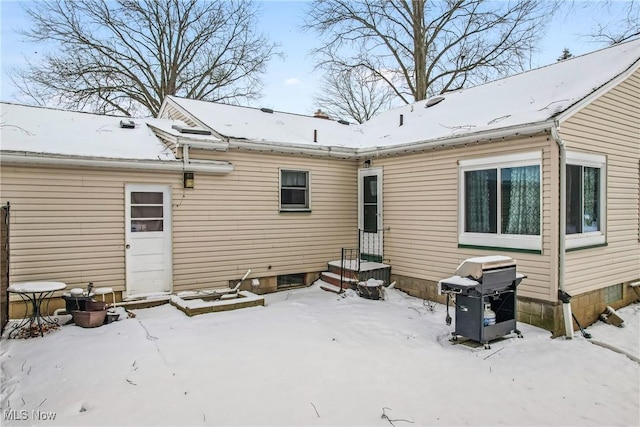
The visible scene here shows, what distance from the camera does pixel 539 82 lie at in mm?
8141

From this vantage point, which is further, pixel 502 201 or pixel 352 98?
pixel 352 98

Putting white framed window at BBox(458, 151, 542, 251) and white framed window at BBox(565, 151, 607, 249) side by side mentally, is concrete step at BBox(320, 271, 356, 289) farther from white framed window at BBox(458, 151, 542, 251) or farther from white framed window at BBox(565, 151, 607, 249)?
white framed window at BBox(565, 151, 607, 249)

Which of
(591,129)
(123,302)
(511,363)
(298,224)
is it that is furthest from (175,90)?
(511,363)

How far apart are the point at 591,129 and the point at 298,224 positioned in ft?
19.4

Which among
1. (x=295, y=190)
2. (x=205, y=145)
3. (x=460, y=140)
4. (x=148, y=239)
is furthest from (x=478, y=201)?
(x=148, y=239)

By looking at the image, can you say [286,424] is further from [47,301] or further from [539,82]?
[539,82]

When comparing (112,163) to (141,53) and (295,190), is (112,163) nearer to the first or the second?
(295,190)

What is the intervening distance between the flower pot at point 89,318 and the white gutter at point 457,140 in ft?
20.5

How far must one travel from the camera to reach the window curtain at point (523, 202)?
653cm

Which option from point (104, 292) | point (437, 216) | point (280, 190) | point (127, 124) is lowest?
point (104, 292)

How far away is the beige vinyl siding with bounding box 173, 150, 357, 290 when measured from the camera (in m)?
8.05

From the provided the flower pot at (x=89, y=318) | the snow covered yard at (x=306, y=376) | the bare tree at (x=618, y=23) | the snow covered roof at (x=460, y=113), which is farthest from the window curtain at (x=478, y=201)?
the flower pot at (x=89, y=318)

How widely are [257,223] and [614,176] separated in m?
6.98

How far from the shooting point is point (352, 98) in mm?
24859
